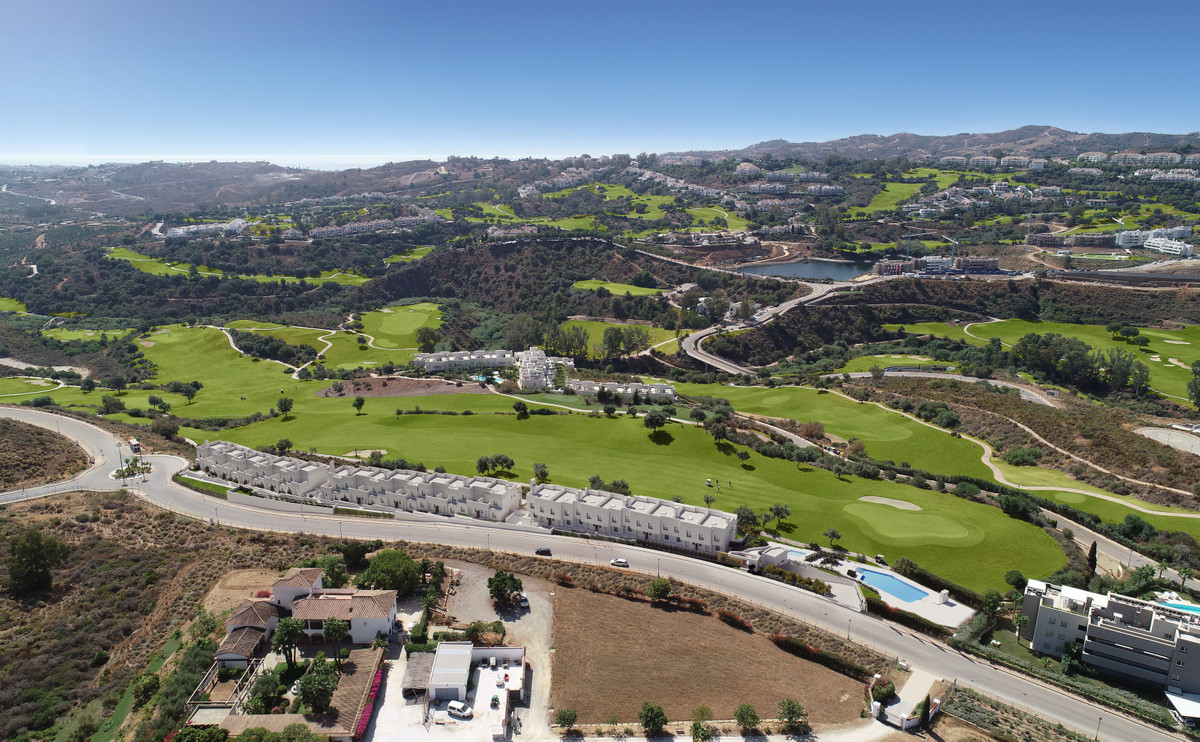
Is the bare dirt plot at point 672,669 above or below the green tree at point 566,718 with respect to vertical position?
below

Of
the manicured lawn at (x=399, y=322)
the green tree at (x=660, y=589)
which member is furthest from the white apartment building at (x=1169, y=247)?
the green tree at (x=660, y=589)

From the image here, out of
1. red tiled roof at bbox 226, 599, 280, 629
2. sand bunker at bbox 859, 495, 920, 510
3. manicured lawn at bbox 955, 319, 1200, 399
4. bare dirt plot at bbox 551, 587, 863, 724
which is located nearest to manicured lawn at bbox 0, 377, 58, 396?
red tiled roof at bbox 226, 599, 280, 629

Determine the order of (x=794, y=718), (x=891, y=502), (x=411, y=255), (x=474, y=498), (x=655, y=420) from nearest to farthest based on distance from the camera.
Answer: (x=794, y=718), (x=474, y=498), (x=891, y=502), (x=655, y=420), (x=411, y=255)

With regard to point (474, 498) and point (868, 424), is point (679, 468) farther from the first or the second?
point (868, 424)

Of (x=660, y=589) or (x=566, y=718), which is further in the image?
(x=660, y=589)

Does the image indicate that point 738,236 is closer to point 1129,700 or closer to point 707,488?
point 707,488

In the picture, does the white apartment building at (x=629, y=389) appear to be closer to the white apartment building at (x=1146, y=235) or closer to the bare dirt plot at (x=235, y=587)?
the bare dirt plot at (x=235, y=587)

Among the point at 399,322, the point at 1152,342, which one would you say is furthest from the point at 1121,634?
the point at 399,322
